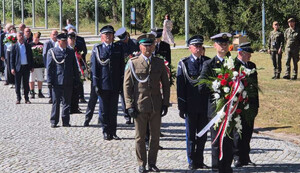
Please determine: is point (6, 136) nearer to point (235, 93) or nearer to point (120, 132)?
point (120, 132)

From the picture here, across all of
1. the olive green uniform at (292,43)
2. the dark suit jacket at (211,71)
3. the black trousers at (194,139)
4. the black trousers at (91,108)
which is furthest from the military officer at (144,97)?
the olive green uniform at (292,43)

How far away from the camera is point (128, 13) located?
53219 mm

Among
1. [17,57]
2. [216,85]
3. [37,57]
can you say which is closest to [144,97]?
[216,85]

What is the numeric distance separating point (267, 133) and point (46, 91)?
8.70 metres

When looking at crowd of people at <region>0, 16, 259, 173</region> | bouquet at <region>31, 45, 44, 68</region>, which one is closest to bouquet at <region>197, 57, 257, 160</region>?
crowd of people at <region>0, 16, 259, 173</region>

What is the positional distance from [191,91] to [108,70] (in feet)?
8.54

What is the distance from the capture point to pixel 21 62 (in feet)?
54.5

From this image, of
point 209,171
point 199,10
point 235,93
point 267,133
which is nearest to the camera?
point 235,93

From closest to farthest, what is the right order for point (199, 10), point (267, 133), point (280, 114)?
point (267, 133)
point (280, 114)
point (199, 10)

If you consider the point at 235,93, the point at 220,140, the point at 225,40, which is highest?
the point at 225,40

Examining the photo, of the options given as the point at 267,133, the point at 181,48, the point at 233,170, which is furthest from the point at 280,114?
the point at 181,48

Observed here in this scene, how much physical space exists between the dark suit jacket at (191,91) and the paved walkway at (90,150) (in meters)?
0.95

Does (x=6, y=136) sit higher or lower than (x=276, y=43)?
lower

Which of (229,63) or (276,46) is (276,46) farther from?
(229,63)
